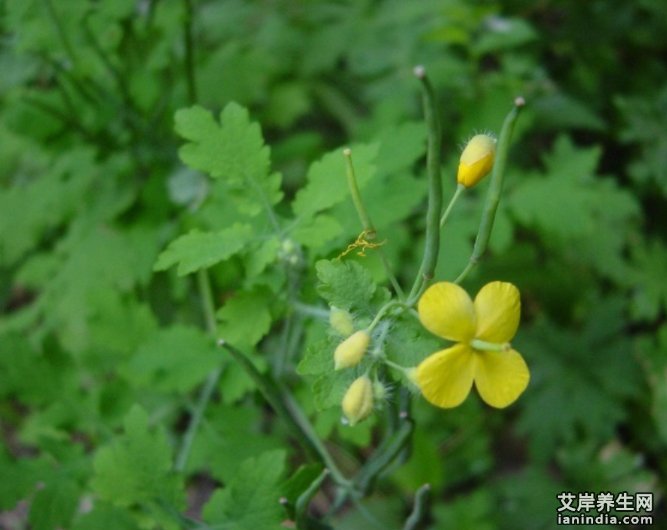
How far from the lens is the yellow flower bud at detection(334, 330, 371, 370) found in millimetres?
1025

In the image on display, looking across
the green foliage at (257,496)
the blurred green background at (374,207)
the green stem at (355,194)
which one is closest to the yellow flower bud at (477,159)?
the green stem at (355,194)

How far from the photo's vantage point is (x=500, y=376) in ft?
3.47

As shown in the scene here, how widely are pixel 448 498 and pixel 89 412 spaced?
1.41 metres

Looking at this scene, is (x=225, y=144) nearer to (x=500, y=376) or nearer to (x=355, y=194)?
(x=355, y=194)

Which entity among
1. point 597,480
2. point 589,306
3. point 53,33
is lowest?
point 597,480

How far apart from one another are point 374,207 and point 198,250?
48 centimetres

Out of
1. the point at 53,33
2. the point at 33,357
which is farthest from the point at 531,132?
the point at 33,357

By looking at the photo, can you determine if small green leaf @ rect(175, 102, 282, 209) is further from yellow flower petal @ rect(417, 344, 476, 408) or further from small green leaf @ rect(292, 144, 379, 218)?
yellow flower petal @ rect(417, 344, 476, 408)

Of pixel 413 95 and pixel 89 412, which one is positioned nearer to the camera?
pixel 89 412

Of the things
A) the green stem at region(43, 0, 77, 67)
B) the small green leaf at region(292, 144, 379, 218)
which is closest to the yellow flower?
the small green leaf at region(292, 144, 379, 218)

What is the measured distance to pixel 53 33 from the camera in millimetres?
1929

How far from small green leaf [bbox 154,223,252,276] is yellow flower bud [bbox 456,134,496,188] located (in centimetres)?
43

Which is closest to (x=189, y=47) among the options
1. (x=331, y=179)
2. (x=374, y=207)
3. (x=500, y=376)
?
(x=374, y=207)

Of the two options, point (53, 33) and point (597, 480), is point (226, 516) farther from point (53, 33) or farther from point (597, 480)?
point (597, 480)
